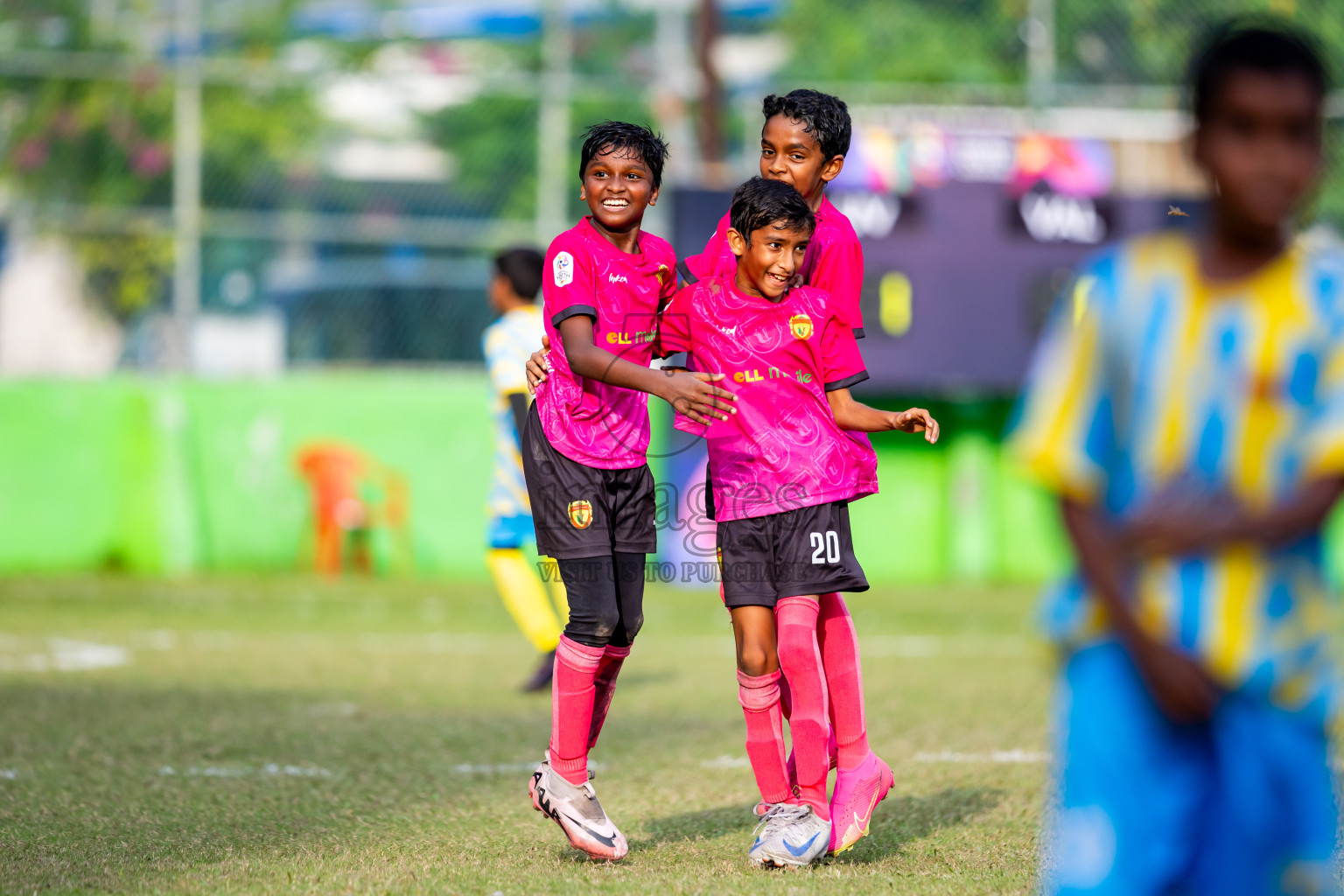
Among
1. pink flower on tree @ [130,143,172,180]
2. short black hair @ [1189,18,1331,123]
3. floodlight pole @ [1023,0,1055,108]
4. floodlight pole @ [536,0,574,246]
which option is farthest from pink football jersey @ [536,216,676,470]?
floodlight pole @ [1023,0,1055,108]

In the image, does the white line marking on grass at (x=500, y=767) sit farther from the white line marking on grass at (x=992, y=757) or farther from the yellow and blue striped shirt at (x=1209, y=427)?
the yellow and blue striped shirt at (x=1209, y=427)

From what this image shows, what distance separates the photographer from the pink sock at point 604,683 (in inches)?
170

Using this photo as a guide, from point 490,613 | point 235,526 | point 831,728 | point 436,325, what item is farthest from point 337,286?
point 831,728

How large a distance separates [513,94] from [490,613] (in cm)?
492

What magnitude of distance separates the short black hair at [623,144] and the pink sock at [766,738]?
1318mm

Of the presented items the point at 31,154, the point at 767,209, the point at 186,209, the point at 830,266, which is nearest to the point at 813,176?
the point at 830,266

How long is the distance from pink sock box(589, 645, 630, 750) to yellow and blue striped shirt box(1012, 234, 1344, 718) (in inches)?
82.8

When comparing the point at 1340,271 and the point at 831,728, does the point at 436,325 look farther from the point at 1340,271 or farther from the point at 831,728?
the point at 1340,271

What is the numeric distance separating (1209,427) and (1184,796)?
508 mm

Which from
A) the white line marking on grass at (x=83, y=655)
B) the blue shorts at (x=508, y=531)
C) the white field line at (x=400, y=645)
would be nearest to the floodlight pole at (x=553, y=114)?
the white field line at (x=400, y=645)

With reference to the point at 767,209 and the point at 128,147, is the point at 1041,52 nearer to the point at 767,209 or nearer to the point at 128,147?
the point at 128,147

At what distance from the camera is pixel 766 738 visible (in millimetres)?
4113

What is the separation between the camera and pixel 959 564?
1339cm

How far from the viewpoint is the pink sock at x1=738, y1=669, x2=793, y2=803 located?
4105 mm
